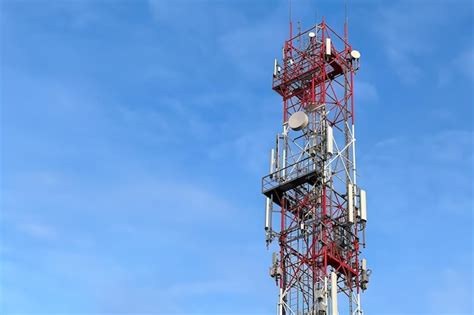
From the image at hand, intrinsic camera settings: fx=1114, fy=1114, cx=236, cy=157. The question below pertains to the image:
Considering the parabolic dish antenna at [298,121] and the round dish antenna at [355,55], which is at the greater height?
the round dish antenna at [355,55]

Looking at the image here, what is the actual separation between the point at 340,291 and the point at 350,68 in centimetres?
2193

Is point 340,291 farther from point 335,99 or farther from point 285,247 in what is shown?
point 335,99

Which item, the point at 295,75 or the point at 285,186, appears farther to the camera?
the point at 295,75

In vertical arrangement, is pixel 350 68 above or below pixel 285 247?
above

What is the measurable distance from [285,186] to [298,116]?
7229mm

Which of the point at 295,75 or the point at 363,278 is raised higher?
the point at 295,75

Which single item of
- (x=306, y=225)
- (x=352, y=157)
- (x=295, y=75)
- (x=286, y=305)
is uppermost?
(x=295, y=75)

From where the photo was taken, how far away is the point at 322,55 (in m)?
98.6

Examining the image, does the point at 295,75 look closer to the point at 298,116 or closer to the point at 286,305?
the point at 298,116

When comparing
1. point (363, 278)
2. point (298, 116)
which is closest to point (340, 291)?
point (363, 278)

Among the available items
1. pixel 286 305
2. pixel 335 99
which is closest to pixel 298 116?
pixel 335 99

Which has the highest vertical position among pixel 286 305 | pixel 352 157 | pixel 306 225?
pixel 352 157

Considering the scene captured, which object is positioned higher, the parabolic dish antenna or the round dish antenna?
the round dish antenna

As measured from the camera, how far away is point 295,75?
99.4 metres
